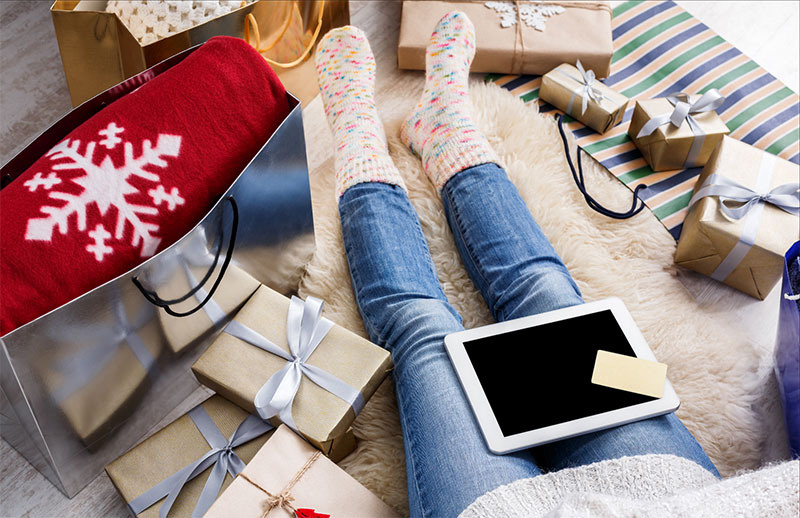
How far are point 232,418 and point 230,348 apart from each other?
0.09 metres

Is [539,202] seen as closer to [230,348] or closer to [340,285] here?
[340,285]

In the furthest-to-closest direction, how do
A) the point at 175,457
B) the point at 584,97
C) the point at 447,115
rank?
1. the point at 584,97
2. the point at 447,115
3. the point at 175,457

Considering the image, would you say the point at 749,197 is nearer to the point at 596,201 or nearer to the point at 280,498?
the point at 596,201

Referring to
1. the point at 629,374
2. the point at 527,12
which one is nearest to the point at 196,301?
the point at 629,374

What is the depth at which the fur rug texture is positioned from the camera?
37.1 inches

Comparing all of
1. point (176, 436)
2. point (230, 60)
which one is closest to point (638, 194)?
point (230, 60)

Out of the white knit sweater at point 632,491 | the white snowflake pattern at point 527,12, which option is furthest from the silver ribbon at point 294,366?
the white snowflake pattern at point 527,12

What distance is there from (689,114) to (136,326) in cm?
103

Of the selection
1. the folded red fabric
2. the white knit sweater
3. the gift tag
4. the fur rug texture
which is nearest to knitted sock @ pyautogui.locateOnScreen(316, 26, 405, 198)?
the fur rug texture

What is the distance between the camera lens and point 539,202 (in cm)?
116

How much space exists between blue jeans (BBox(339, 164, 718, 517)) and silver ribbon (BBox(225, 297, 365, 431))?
0.09 meters

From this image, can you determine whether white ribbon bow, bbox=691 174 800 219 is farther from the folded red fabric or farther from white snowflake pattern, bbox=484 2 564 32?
the folded red fabric

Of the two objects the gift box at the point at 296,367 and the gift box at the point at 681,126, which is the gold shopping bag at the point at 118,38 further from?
the gift box at the point at 681,126

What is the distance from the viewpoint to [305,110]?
1.32 metres
